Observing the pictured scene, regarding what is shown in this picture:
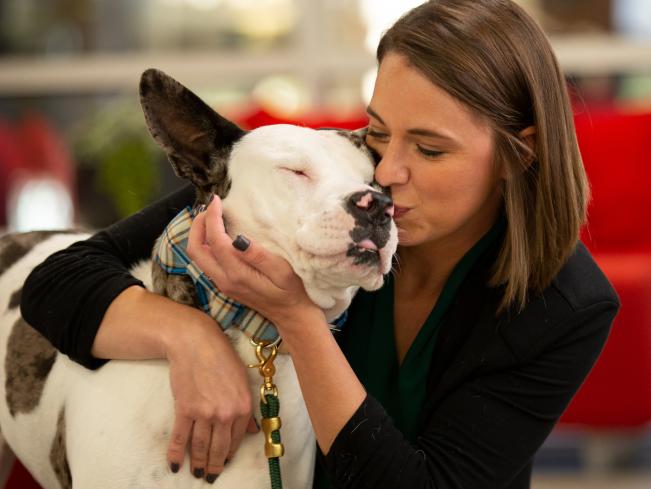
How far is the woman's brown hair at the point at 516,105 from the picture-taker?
4.59 feet

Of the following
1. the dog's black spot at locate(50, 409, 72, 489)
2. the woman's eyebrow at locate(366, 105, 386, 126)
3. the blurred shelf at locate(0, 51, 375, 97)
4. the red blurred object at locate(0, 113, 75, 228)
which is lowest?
the red blurred object at locate(0, 113, 75, 228)

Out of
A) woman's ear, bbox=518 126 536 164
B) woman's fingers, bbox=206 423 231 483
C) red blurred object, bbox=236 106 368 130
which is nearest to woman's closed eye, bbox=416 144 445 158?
woman's ear, bbox=518 126 536 164

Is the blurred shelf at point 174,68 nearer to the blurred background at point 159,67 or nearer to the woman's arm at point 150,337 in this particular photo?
the blurred background at point 159,67

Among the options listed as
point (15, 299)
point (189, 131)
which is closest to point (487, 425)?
point (189, 131)

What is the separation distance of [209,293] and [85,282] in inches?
9.0

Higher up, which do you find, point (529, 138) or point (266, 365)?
point (529, 138)

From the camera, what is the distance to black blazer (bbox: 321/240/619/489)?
1.42 metres

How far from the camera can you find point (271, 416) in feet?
4.32

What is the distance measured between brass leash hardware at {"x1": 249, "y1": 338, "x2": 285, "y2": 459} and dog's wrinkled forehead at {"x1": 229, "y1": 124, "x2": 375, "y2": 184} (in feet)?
0.90

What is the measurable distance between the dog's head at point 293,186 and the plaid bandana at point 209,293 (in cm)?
7

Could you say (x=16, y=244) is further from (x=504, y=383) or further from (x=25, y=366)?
(x=504, y=383)

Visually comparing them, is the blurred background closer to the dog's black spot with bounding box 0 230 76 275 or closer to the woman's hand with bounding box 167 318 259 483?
the dog's black spot with bounding box 0 230 76 275

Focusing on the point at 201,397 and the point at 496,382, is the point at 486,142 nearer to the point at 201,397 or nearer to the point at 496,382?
the point at 496,382

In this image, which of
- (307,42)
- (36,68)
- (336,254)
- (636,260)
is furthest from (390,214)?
(36,68)
